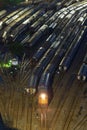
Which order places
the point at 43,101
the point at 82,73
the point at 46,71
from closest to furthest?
1. the point at 43,101
2. the point at 82,73
3. the point at 46,71

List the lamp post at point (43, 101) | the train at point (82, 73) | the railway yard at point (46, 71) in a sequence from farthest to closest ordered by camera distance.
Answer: the train at point (82, 73)
the lamp post at point (43, 101)
the railway yard at point (46, 71)

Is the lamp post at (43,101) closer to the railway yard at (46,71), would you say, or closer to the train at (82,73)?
the railway yard at (46,71)

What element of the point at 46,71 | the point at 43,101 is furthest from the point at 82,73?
the point at 43,101

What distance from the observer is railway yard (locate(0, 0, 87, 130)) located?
4566 centimetres

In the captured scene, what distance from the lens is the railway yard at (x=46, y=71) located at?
45.7 metres

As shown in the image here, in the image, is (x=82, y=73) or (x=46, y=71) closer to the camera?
(x=82, y=73)

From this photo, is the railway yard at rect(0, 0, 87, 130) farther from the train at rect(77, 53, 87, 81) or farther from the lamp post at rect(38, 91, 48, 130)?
the lamp post at rect(38, 91, 48, 130)

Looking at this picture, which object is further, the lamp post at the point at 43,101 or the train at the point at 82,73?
the train at the point at 82,73

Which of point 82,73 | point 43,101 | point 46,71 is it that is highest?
point 82,73

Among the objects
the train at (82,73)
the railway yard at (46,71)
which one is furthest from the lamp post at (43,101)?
the train at (82,73)

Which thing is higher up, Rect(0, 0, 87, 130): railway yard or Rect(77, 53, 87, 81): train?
Rect(77, 53, 87, 81): train

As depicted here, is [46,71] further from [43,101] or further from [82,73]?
[43,101]

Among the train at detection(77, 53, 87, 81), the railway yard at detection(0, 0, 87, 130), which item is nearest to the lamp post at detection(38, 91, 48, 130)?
the railway yard at detection(0, 0, 87, 130)

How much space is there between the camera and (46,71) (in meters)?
53.0
